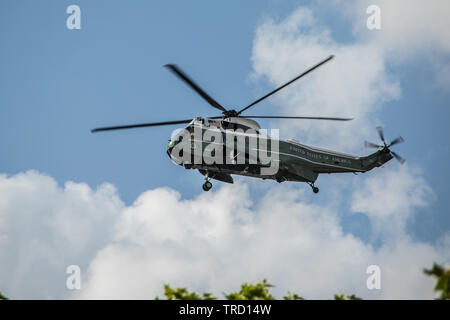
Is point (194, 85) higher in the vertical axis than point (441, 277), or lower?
higher

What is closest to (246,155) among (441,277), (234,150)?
(234,150)

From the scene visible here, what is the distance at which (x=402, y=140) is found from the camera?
46250mm

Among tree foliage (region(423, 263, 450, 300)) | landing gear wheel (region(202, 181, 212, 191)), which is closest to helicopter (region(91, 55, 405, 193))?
landing gear wheel (region(202, 181, 212, 191))

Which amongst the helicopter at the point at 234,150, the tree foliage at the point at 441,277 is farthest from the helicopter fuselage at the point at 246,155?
the tree foliage at the point at 441,277

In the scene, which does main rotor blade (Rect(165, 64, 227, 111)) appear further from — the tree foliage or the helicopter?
the tree foliage

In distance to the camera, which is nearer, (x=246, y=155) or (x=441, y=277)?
(x=441, y=277)

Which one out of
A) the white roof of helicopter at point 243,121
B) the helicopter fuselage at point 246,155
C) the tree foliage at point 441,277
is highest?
the white roof of helicopter at point 243,121

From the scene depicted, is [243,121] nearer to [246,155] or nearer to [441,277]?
[246,155]

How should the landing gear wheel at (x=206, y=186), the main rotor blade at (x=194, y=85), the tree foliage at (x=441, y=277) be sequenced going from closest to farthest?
the tree foliage at (x=441, y=277) < the main rotor blade at (x=194, y=85) < the landing gear wheel at (x=206, y=186)

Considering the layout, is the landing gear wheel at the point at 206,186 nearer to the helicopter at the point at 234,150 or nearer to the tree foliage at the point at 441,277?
the helicopter at the point at 234,150
